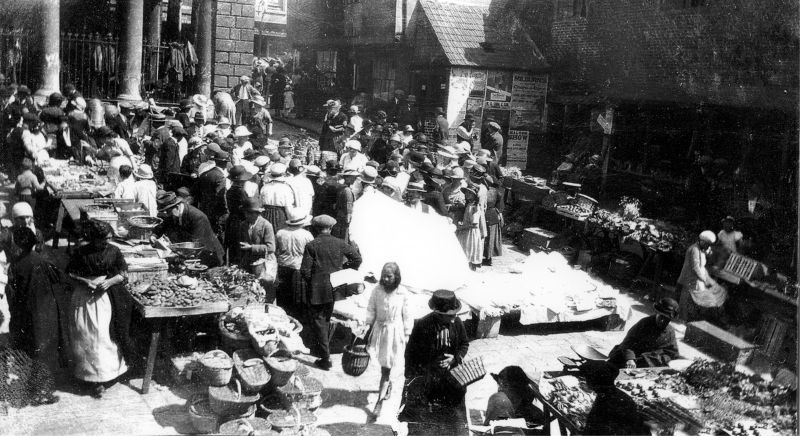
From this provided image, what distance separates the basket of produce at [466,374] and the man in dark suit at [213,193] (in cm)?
549

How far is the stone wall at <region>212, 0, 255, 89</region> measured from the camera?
17797mm

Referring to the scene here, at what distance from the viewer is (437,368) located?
6.50 meters

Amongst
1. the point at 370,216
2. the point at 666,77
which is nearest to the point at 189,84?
the point at 370,216

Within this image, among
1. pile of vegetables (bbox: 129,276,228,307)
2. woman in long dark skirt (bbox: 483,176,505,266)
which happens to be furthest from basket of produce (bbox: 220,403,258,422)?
woman in long dark skirt (bbox: 483,176,505,266)

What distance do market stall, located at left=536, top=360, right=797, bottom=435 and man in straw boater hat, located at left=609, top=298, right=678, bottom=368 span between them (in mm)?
233

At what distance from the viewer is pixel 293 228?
8930mm

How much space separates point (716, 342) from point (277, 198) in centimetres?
654

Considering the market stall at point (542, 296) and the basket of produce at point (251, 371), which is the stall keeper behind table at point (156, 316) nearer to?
the basket of produce at point (251, 371)

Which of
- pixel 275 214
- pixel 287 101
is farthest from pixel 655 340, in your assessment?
pixel 287 101

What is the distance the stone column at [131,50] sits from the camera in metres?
16.3

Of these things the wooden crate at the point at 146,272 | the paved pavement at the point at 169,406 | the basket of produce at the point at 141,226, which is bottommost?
the paved pavement at the point at 169,406

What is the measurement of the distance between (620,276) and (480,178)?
124 inches

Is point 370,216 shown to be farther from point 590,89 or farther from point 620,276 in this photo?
point 590,89

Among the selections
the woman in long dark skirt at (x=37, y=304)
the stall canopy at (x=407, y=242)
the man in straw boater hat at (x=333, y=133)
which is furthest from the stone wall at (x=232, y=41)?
the woman in long dark skirt at (x=37, y=304)
